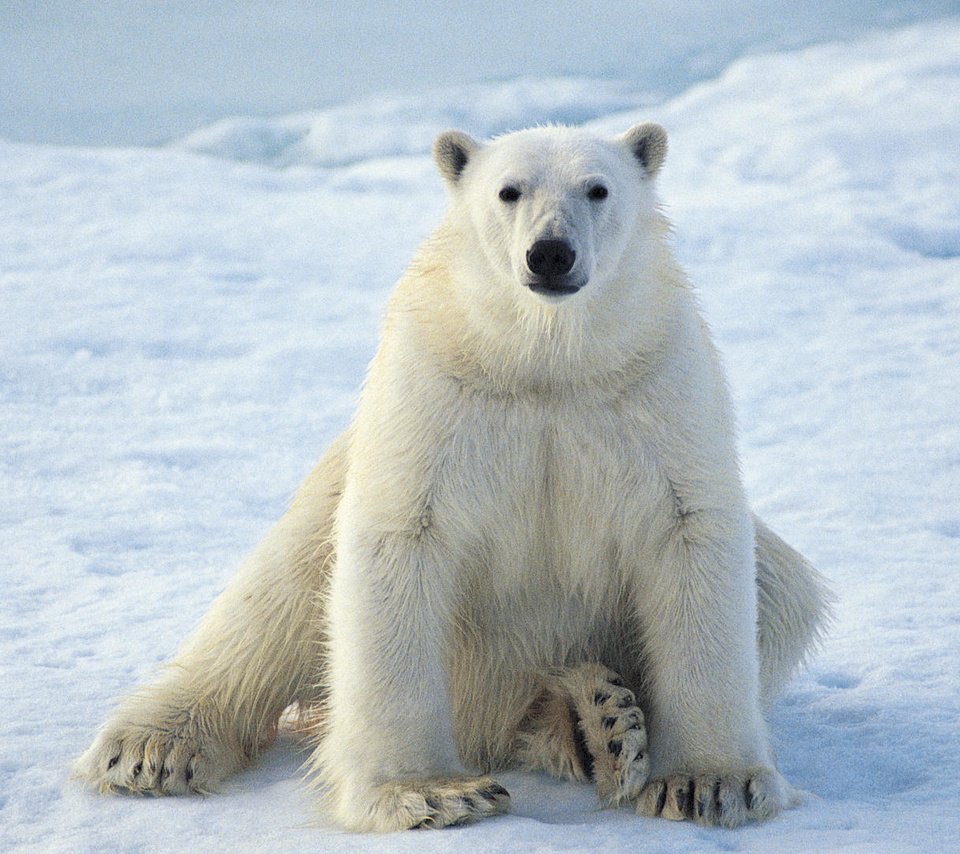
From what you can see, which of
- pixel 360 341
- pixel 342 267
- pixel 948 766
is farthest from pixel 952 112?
pixel 948 766

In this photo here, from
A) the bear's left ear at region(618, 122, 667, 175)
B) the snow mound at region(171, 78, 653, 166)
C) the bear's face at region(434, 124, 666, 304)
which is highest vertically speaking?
A: the snow mound at region(171, 78, 653, 166)

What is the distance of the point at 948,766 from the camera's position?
329 cm

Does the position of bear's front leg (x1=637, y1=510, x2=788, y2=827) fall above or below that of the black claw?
above

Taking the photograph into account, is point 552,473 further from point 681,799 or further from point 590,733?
point 681,799

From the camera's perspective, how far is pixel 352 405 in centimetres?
725

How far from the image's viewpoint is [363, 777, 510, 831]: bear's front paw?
279cm

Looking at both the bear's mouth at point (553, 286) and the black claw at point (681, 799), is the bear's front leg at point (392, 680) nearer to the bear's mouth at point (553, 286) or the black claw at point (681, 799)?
the black claw at point (681, 799)

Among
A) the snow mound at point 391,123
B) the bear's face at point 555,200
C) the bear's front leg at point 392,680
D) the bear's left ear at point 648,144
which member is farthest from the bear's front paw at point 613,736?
the snow mound at point 391,123

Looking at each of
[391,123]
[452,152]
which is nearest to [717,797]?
[452,152]

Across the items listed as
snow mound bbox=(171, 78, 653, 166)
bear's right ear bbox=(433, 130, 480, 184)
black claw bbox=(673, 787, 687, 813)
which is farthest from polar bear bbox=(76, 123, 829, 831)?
snow mound bbox=(171, 78, 653, 166)

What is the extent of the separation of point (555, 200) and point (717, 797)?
140cm

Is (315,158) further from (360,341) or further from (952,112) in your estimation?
(360,341)

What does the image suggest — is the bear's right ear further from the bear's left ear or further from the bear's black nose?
the bear's black nose

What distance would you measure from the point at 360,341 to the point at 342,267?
62.6 inches
